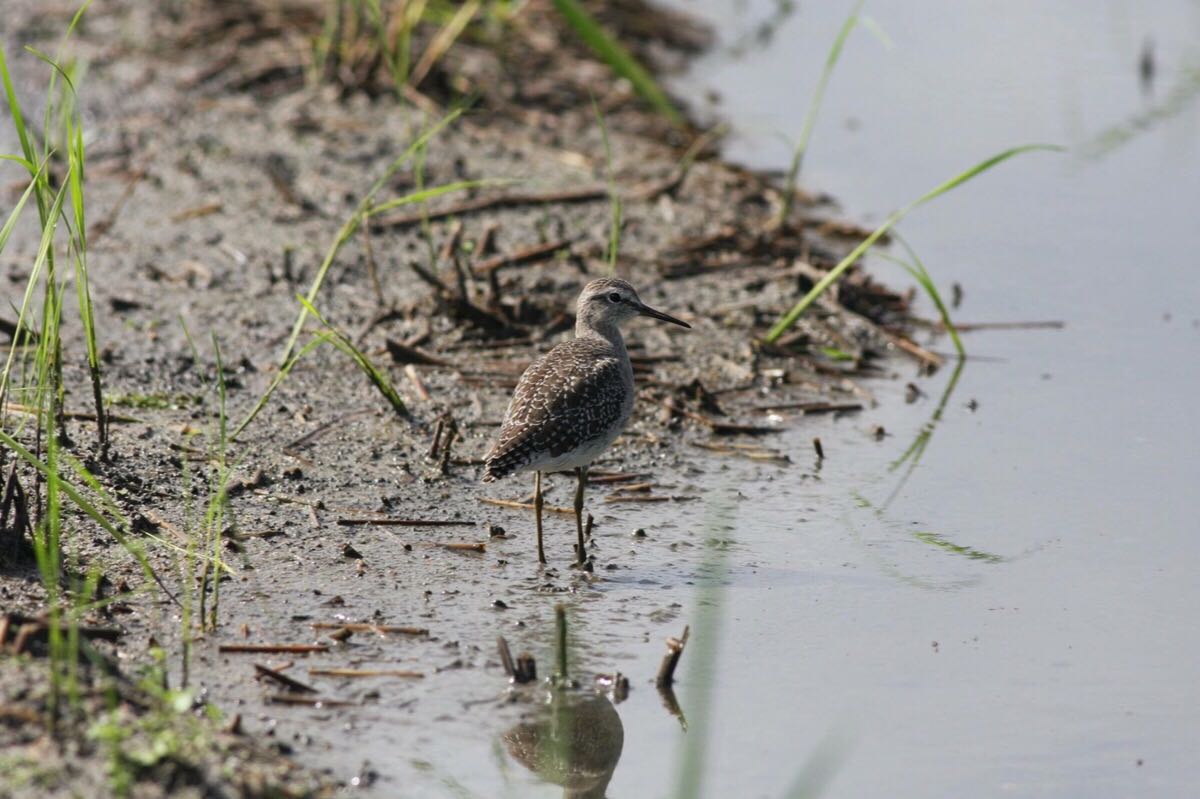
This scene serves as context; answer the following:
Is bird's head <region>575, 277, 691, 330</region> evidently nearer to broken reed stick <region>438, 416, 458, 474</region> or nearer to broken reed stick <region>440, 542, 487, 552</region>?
broken reed stick <region>438, 416, 458, 474</region>

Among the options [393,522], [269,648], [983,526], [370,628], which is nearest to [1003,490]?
[983,526]

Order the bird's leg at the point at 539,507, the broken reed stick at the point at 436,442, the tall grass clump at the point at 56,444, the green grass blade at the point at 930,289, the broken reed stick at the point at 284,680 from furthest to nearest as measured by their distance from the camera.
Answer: the green grass blade at the point at 930,289 → the broken reed stick at the point at 436,442 → the bird's leg at the point at 539,507 → the broken reed stick at the point at 284,680 → the tall grass clump at the point at 56,444

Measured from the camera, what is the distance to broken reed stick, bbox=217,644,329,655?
5742mm

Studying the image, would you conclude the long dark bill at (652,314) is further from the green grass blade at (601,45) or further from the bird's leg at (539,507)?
the green grass blade at (601,45)

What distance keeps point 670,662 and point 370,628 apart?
1.17 m

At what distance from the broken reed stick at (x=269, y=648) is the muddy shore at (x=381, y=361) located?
0.04 meters

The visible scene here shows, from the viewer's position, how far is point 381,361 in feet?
28.8

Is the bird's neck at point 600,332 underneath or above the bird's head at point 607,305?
underneath

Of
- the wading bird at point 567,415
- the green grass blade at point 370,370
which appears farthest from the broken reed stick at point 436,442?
the wading bird at point 567,415

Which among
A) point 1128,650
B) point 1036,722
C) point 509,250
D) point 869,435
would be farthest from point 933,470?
point 509,250

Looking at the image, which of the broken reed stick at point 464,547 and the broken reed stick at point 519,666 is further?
the broken reed stick at point 464,547

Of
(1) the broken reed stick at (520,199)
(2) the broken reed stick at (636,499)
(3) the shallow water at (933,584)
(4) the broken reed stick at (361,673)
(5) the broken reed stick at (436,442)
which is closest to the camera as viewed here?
(3) the shallow water at (933,584)

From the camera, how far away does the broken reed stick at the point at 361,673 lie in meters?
5.64

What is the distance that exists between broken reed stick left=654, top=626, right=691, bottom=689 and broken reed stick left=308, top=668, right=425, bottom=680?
2.83ft
